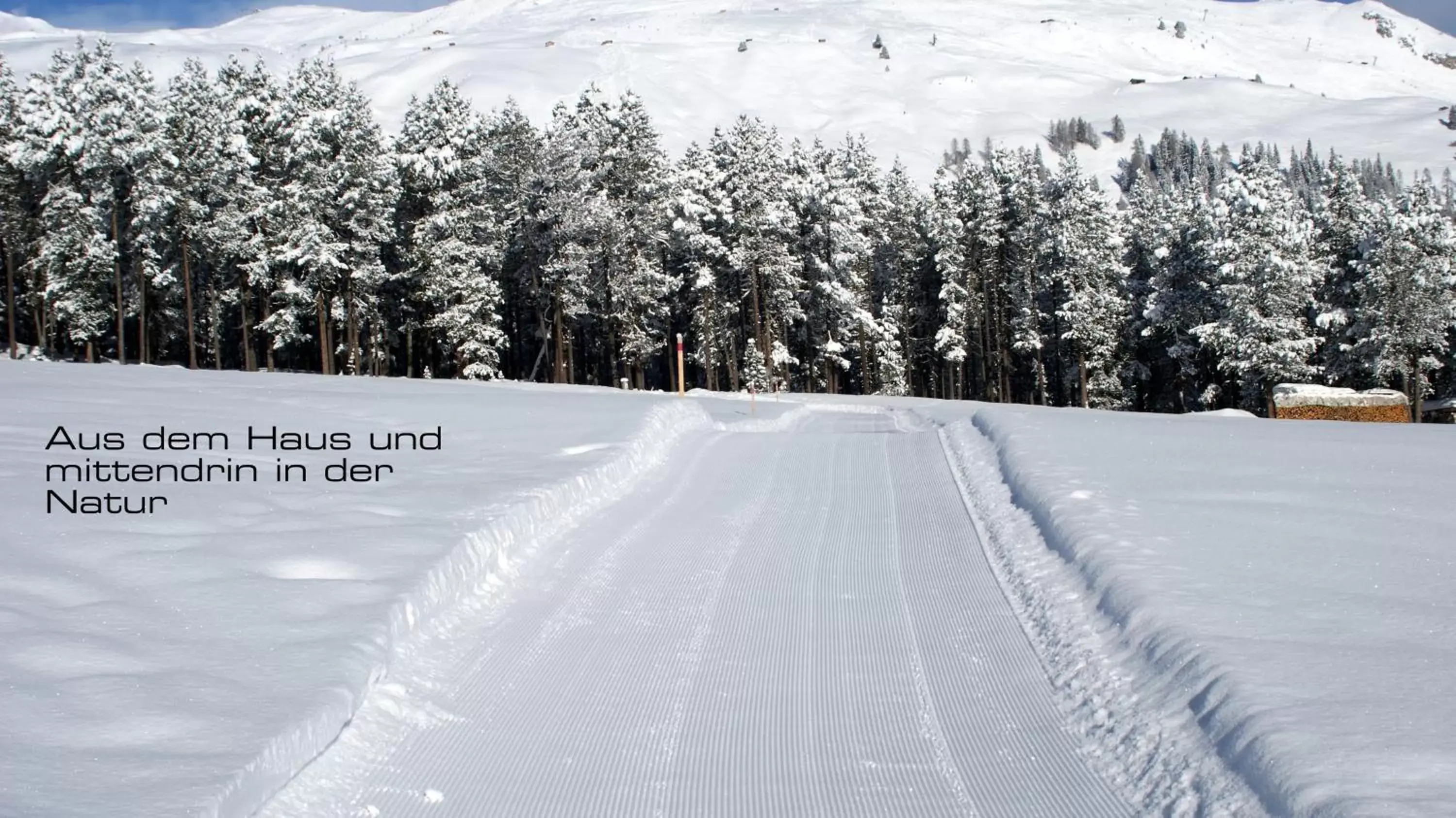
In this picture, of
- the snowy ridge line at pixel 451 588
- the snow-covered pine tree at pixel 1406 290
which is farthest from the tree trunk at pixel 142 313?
the snow-covered pine tree at pixel 1406 290

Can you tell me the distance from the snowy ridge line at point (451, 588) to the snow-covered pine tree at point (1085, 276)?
3364 cm

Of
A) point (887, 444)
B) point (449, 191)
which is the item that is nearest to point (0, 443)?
point (887, 444)

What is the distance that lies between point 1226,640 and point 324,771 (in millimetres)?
5627

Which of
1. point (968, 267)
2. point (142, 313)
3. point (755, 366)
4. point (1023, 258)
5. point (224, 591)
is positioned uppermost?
point (1023, 258)

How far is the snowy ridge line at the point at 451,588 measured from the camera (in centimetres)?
540

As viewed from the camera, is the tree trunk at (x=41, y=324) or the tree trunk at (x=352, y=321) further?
the tree trunk at (x=41, y=324)

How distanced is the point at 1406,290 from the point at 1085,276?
1245cm

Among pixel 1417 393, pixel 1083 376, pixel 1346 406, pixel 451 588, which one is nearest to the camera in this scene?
pixel 451 588

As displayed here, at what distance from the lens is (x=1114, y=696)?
6.75m

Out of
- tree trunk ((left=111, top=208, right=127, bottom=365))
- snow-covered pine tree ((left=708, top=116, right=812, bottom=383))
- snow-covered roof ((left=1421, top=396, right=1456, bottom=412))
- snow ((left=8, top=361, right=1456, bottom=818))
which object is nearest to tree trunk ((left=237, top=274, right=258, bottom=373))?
tree trunk ((left=111, top=208, right=127, bottom=365))

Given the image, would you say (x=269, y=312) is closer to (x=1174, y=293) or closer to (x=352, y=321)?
(x=352, y=321)

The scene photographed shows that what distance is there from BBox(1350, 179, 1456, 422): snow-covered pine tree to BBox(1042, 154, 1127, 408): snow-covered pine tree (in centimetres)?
989

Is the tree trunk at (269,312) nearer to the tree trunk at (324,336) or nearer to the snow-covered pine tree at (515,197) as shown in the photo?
the tree trunk at (324,336)

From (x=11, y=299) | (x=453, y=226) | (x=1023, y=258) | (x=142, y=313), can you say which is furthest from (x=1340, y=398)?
(x=11, y=299)
